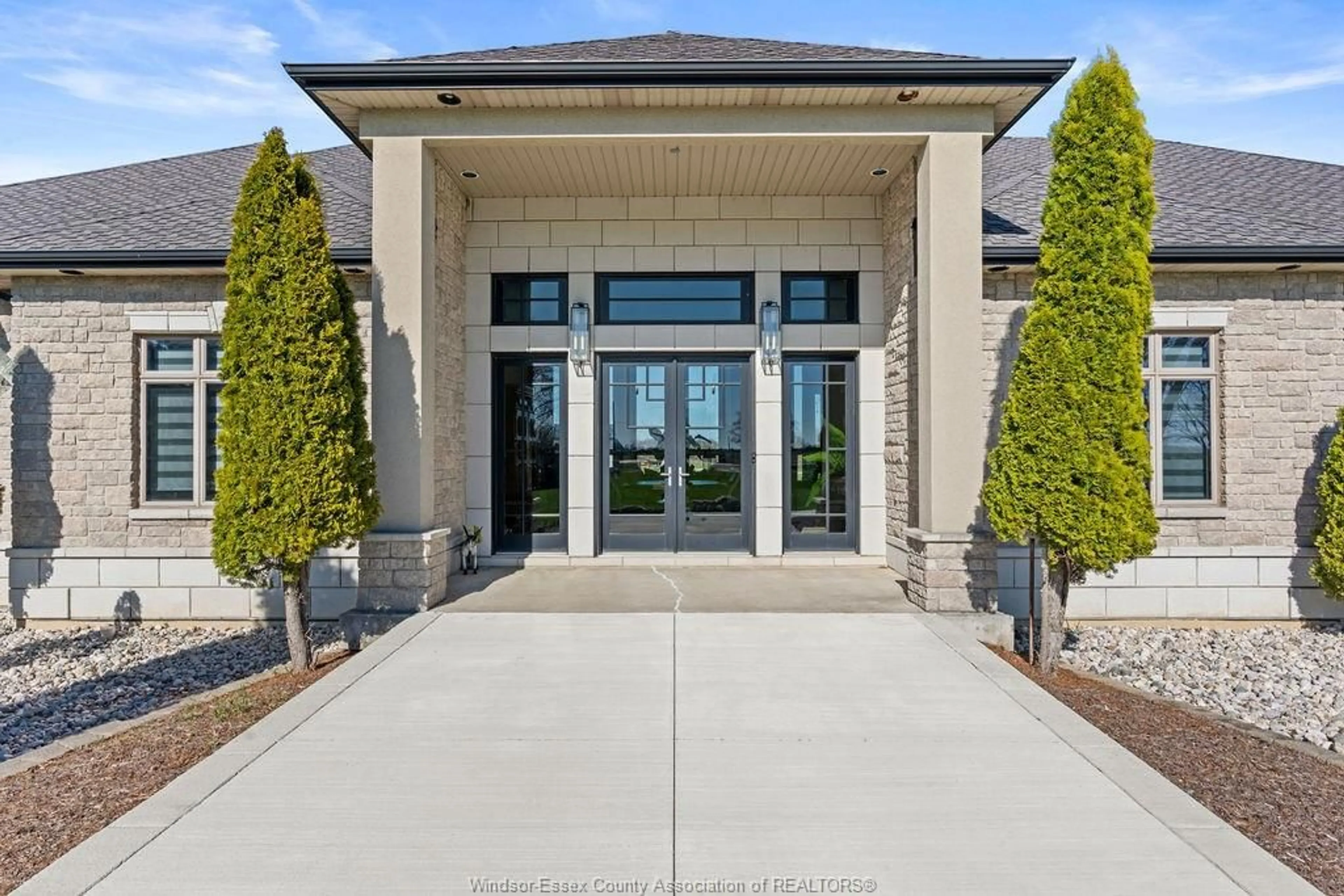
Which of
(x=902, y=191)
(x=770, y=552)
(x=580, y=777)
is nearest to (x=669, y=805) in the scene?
(x=580, y=777)

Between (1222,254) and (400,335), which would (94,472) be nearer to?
(400,335)

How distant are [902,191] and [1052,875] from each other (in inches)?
265

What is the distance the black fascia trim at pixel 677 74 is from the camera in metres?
6.36

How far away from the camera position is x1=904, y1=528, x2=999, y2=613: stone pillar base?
21.7 ft

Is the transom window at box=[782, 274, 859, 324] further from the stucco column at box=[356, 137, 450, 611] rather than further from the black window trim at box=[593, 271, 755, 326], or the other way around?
the stucco column at box=[356, 137, 450, 611]

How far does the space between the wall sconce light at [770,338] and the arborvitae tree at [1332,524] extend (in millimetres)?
5306

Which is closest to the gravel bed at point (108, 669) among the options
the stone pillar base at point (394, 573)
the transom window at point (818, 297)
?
the stone pillar base at point (394, 573)

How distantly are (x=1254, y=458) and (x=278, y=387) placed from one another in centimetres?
892

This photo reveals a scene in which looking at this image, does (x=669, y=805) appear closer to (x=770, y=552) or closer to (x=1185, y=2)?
(x=770, y=552)

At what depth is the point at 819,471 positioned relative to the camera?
9.17 meters

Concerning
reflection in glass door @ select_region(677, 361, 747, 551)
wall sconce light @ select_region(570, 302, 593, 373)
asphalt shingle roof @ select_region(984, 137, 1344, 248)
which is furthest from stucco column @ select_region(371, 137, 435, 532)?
asphalt shingle roof @ select_region(984, 137, 1344, 248)

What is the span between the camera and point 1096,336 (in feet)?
18.8

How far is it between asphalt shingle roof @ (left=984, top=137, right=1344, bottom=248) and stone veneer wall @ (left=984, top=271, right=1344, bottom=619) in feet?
1.37

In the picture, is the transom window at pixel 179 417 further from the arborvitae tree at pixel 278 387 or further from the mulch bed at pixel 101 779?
the mulch bed at pixel 101 779
